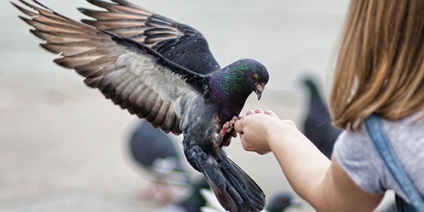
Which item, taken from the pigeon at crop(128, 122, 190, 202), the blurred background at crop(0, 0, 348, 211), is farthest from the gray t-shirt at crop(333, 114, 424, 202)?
the pigeon at crop(128, 122, 190, 202)

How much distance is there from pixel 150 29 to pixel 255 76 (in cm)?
98

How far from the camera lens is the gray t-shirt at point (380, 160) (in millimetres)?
1925

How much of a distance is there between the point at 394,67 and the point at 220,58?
29.7 feet

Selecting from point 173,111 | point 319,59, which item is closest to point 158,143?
point 173,111

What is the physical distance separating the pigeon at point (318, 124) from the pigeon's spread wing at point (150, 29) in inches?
74.4

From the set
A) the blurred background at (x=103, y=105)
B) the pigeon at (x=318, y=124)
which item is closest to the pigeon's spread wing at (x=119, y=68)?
the blurred background at (x=103, y=105)

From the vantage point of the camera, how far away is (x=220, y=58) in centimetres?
1098

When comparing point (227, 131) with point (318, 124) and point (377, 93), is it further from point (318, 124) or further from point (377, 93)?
point (318, 124)

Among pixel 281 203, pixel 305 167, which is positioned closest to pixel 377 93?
pixel 305 167

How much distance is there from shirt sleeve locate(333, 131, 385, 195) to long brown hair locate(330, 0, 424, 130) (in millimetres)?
33

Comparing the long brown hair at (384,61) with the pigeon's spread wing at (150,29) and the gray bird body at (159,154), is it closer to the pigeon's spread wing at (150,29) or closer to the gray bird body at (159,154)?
the pigeon's spread wing at (150,29)

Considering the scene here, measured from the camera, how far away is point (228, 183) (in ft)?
A: 10.3

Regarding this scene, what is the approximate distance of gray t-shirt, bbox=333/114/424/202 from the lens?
6.31 feet

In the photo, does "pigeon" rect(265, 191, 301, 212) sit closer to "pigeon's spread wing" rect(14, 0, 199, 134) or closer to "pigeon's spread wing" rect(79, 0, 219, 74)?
"pigeon's spread wing" rect(79, 0, 219, 74)
